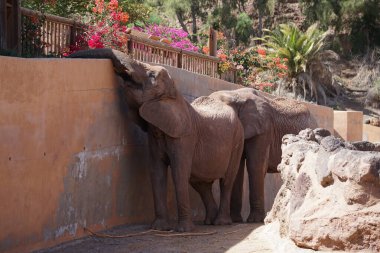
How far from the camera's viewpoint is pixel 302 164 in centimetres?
824

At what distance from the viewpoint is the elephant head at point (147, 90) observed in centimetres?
1078

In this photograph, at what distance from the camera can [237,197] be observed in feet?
45.3

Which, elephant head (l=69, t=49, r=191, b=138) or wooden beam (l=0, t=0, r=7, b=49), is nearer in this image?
elephant head (l=69, t=49, r=191, b=138)

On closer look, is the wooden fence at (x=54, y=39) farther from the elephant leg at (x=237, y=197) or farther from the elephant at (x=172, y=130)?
the elephant leg at (x=237, y=197)

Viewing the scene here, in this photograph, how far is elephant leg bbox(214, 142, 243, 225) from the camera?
41.1ft

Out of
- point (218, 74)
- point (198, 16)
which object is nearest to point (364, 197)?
point (218, 74)

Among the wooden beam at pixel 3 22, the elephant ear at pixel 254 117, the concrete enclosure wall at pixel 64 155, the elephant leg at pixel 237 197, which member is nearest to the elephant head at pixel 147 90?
the concrete enclosure wall at pixel 64 155

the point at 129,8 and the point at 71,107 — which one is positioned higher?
the point at 129,8

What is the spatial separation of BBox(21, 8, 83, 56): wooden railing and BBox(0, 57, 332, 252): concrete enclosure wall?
89.6 inches

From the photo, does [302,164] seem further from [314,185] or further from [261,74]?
[261,74]

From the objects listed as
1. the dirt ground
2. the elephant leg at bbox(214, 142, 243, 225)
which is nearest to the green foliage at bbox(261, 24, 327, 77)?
the elephant leg at bbox(214, 142, 243, 225)

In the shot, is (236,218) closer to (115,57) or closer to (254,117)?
(254,117)

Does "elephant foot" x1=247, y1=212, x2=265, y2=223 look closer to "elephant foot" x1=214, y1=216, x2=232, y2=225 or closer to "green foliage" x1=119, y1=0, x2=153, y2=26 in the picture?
"elephant foot" x1=214, y1=216, x2=232, y2=225

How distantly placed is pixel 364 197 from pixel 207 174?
5.27m
